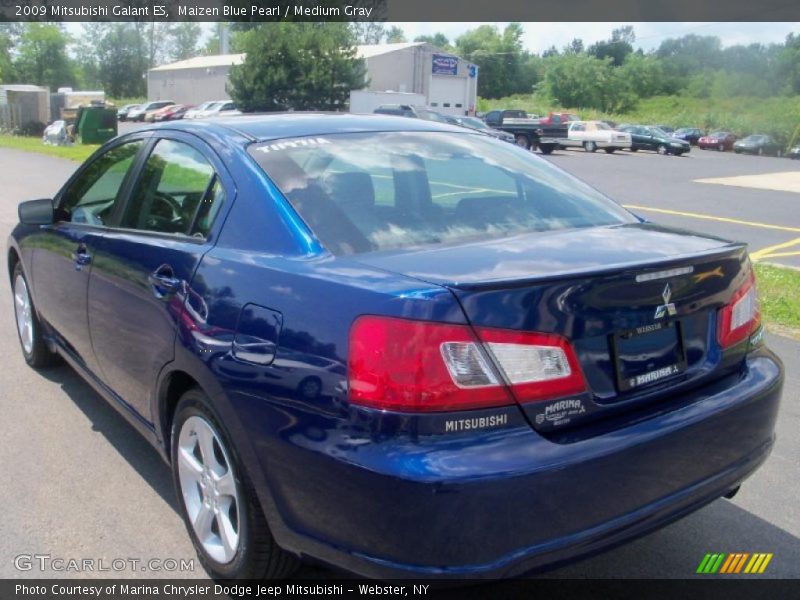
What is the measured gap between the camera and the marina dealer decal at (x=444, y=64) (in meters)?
59.7

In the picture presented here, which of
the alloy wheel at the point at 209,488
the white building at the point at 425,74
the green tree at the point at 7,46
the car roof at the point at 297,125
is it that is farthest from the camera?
the green tree at the point at 7,46

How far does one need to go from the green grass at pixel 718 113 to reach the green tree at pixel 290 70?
2615 cm

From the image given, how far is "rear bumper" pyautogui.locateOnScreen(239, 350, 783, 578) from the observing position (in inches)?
88.0

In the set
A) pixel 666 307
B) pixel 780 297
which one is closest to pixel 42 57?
pixel 780 297

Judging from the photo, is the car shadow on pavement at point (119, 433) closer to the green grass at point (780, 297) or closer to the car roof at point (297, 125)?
the car roof at point (297, 125)

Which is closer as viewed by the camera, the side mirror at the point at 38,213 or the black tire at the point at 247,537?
the black tire at the point at 247,537

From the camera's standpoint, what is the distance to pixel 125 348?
360 cm

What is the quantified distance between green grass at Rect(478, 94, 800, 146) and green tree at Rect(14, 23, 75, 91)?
43.8 meters

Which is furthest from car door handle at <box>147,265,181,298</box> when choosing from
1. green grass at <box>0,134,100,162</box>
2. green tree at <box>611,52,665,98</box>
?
green tree at <box>611,52,665,98</box>

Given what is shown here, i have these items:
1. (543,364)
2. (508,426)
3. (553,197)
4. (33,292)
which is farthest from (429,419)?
(33,292)

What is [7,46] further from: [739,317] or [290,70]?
[739,317]

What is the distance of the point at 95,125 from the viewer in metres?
31.3

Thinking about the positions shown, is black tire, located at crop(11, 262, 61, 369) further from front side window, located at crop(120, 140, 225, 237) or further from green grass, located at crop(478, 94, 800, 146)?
green grass, located at crop(478, 94, 800, 146)

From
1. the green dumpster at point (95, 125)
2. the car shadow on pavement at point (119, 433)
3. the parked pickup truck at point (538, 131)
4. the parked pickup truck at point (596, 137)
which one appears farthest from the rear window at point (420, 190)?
the parked pickup truck at point (596, 137)
